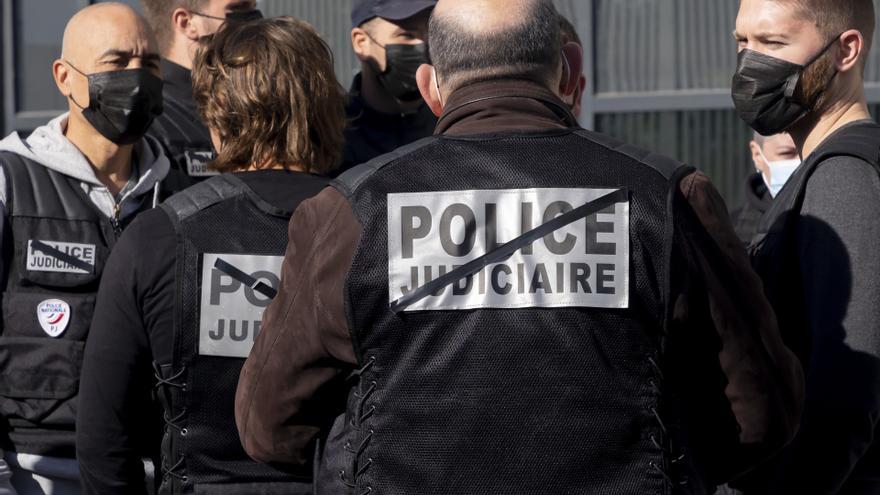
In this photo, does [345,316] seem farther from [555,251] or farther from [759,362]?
[759,362]

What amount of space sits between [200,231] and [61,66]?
4.38 feet

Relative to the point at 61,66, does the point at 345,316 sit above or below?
below

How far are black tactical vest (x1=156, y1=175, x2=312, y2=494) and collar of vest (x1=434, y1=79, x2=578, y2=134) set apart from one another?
69 cm

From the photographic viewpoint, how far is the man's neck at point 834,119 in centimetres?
295

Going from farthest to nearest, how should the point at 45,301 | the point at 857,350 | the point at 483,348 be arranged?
the point at 45,301 → the point at 857,350 → the point at 483,348

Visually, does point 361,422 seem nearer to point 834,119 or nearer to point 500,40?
point 500,40

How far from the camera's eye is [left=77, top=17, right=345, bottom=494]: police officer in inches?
107

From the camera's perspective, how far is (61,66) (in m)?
3.79

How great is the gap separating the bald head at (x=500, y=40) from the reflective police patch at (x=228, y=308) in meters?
0.75

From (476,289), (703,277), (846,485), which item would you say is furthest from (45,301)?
(846,485)

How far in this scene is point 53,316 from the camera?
3.24 m

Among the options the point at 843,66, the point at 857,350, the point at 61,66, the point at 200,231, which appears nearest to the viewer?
the point at 857,350

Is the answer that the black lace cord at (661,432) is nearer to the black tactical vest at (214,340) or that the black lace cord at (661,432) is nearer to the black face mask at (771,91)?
the black tactical vest at (214,340)

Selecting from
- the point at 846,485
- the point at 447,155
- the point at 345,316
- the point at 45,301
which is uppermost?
the point at 447,155
